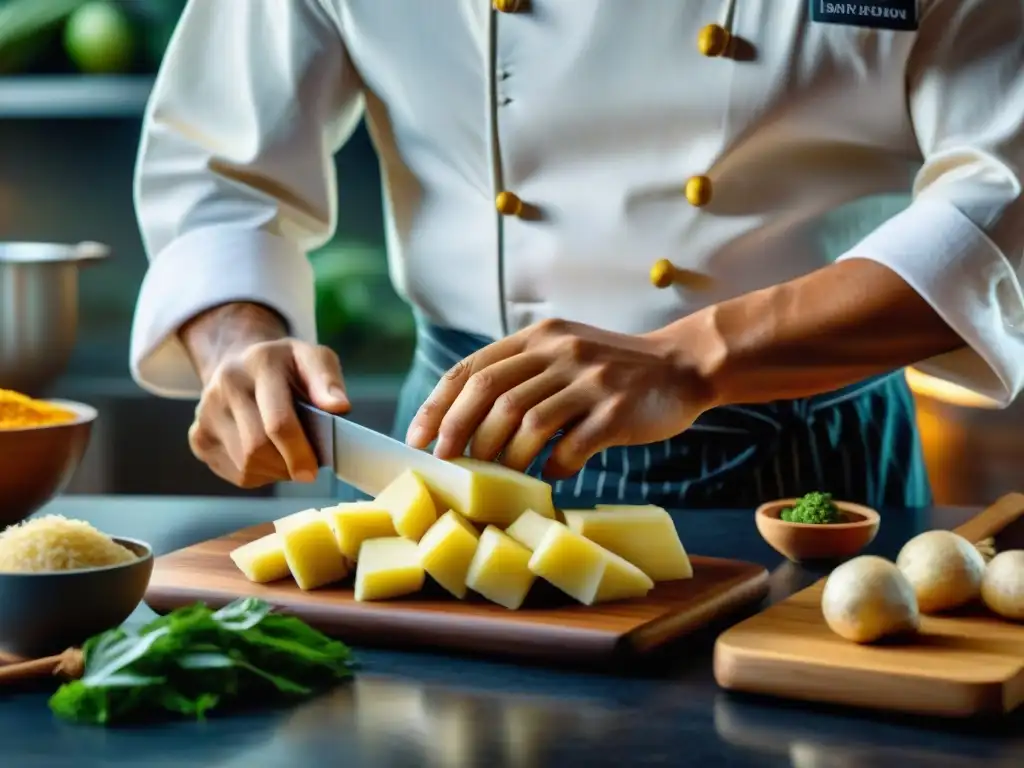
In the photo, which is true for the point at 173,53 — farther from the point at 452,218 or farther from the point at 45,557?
the point at 45,557

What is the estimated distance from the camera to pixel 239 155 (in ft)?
5.96

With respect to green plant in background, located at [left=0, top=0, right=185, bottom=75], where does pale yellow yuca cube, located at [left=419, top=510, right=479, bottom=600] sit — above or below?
below

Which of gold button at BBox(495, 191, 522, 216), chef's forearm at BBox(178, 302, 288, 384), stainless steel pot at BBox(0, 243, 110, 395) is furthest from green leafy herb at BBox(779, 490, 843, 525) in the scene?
stainless steel pot at BBox(0, 243, 110, 395)

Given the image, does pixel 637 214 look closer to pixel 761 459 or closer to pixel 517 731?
pixel 761 459

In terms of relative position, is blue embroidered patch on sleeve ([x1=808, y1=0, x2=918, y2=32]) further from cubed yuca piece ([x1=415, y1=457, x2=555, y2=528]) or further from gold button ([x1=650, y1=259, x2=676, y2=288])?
cubed yuca piece ([x1=415, y1=457, x2=555, y2=528])

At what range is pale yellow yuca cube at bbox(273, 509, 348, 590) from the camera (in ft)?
4.12

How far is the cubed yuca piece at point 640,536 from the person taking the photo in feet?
4.16

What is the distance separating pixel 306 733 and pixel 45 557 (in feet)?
0.81

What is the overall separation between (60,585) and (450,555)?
1.02 ft

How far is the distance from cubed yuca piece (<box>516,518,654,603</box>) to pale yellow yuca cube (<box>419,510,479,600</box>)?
Answer: 46 millimetres

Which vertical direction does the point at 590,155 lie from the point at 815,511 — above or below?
above

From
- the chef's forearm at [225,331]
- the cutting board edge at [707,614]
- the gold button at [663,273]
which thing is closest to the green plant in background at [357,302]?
the chef's forearm at [225,331]

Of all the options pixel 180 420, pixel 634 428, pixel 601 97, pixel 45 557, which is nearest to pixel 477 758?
pixel 45 557

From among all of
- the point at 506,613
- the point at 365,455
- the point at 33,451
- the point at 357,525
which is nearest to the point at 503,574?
the point at 506,613
